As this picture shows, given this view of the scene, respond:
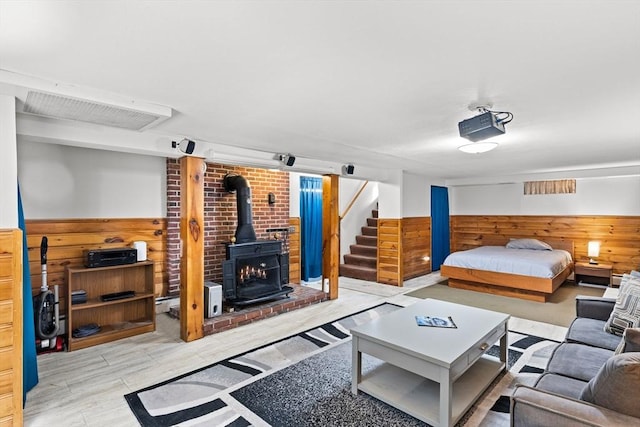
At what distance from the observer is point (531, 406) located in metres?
1.47

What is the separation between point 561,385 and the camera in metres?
1.75

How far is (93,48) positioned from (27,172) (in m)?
2.58

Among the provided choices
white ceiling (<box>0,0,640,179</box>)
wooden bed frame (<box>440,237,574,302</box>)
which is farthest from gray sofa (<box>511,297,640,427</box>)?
wooden bed frame (<box>440,237,574,302</box>)

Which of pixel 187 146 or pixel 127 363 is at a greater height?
pixel 187 146

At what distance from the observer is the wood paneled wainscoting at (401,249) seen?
593 cm

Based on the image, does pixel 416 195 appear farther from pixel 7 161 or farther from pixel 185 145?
pixel 7 161

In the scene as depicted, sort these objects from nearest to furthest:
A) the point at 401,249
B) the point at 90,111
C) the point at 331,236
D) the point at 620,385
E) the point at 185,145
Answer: the point at 620,385, the point at 90,111, the point at 185,145, the point at 331,236, the point at 401,249

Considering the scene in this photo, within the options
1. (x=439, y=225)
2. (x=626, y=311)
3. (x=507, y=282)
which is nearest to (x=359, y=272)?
(x=439, y=225)

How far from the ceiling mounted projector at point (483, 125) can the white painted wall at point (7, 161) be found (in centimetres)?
297

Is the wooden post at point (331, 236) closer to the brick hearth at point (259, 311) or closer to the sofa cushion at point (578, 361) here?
the brick hearth at point (259, 311)

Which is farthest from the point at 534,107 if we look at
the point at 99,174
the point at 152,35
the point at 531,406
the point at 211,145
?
the point at 99,174

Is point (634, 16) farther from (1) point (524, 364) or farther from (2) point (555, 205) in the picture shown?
(2) point (555, 205)

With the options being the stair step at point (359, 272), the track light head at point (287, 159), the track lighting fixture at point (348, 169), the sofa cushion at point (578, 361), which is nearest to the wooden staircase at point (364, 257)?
the stair step at point (359, 272)

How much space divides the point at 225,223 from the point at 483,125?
11.7ft
